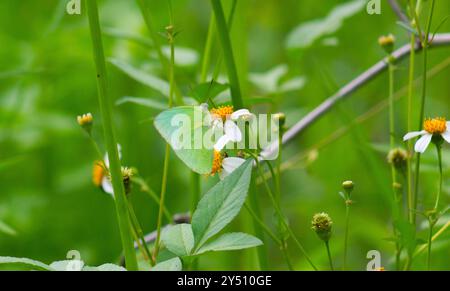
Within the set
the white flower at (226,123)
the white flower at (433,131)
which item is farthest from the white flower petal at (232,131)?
the white flower at (433,131)

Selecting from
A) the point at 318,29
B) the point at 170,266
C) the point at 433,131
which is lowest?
the point at 170,266

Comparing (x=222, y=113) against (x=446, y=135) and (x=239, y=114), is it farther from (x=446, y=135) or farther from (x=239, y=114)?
(x=446, y=135)

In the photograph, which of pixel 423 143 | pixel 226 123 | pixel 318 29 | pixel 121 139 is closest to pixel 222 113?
pixel 226 123

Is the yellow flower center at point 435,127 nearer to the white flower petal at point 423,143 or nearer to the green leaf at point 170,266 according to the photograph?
the white flower petal at point 423,143

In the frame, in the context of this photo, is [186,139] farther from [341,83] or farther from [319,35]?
[341,83]

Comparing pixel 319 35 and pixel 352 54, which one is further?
pixel 352 54

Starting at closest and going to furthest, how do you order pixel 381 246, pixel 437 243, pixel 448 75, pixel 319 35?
pixel 437 243
pixel 319 35
pixel 381 246
pixel 448 75
